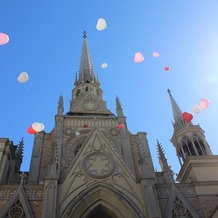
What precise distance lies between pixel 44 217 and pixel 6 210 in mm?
2209

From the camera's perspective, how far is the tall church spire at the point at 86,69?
132 ft

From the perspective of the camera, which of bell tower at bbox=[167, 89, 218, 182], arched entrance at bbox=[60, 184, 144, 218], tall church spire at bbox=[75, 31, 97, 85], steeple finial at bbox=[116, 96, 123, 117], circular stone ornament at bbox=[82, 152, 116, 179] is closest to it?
arched entrance at bbox=[60, 184, 144, 218]

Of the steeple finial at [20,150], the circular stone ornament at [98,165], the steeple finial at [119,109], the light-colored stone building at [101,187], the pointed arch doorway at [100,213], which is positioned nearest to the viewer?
the light-colored stone building at [101,187]

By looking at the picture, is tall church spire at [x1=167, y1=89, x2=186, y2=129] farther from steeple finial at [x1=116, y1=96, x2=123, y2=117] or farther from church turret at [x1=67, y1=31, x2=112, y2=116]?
church turret at [x1=67, y1=31, x2=112, y2=116]

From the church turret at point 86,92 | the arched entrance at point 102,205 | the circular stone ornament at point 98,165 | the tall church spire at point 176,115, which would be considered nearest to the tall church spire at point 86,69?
the church turret at point 86,92

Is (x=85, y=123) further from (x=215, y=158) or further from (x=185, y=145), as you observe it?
(x=215, y=158)

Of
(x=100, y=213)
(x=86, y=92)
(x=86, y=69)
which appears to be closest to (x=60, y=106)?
(x=86, y=92)

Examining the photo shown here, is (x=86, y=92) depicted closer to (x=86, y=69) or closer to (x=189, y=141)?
(x=86, y=69)

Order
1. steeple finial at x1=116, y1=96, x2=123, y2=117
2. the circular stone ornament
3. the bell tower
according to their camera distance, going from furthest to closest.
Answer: steeple finial at x1=116, y1=96, x2=123, y2=117 < the bell tower < the circular stone ornament

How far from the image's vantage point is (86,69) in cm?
4309

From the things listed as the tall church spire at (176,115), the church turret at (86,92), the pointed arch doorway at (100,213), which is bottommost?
the pointed arch doorway at (100,213)

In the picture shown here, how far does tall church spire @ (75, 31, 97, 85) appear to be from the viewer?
40.4m

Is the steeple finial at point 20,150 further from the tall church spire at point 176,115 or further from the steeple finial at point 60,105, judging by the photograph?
the tall church spire at point 176,115

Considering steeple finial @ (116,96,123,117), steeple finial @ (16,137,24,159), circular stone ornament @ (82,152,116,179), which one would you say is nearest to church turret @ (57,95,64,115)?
steeple finial @ (16,137,24,159)
